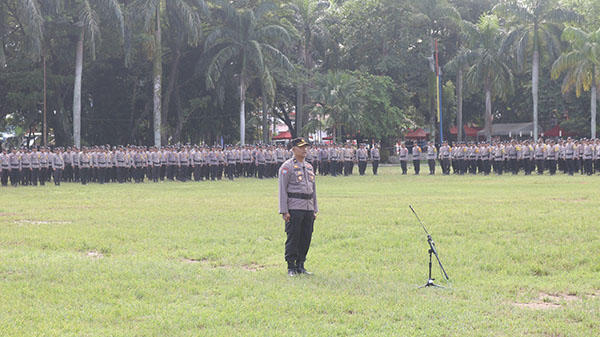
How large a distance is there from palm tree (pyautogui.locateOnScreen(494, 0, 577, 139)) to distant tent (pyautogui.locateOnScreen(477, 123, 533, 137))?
16352 millimetres

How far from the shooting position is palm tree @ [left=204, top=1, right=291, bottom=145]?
42.1 metres

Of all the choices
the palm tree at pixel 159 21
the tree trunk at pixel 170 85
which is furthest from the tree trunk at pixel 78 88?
the tree trunk at pixel 170 85

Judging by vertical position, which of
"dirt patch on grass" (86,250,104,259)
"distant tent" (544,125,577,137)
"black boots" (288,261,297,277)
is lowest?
"dirt patch on grass" (86,250,104,259)

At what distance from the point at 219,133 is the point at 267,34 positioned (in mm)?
10624

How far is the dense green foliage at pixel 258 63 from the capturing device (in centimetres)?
3978

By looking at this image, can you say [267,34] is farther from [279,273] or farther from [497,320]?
[497,320]

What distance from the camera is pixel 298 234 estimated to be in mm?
8781

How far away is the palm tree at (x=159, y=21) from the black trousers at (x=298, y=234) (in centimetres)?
3119

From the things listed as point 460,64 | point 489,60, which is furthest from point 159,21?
point 489,60

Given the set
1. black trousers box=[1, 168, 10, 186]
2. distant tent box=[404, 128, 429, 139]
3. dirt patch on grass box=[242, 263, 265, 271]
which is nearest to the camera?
dirt patch on grass box=[242, 263, 265, 271]

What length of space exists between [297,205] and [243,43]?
35.1m

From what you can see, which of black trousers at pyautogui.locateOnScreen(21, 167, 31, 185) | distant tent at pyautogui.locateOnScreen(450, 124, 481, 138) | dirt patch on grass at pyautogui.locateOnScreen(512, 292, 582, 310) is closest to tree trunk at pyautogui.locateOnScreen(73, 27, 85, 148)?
black trousers at pyautogui.locateOnScreen(21, 167, 31, 185)

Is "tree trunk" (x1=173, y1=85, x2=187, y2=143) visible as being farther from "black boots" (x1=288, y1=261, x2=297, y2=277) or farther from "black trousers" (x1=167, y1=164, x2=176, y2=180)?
"black boots" (x1=288, y1=261, x2=297, y2=277)

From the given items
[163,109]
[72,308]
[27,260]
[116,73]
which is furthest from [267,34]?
[72,308]
